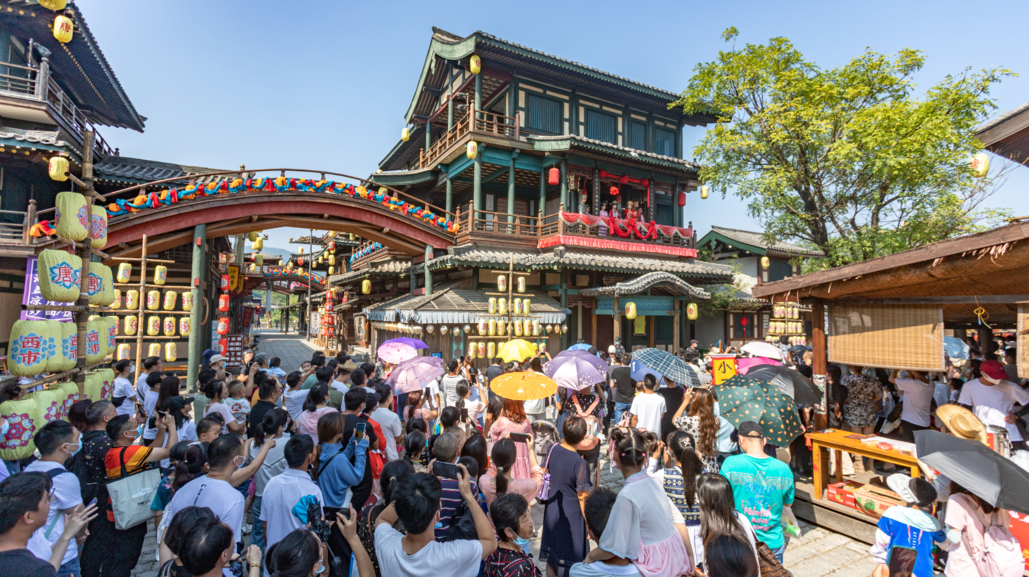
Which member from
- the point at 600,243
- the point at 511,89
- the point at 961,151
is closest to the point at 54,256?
the point at 600,243

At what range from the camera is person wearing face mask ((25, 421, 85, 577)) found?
3074 mm

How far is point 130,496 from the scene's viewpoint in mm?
3562

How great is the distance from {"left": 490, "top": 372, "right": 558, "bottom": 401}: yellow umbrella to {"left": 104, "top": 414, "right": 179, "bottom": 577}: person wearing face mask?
10.2ft

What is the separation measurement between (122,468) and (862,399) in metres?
9.23

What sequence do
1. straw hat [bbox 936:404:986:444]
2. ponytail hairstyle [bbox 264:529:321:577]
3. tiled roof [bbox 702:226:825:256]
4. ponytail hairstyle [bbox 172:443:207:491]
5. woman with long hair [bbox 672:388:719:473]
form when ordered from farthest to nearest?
tiled roof [bbox 702:226:825:256], woman with long hair [bbox 672:388:719:473], straw hat [bbox 936:404:986:444], ponytail hairstyle [bbox 172:443:207:491], ponytail hairstyle [bbox 264:529:321:577]

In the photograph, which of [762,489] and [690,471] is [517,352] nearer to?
[690,471]

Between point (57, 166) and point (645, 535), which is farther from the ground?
point (57, 166)

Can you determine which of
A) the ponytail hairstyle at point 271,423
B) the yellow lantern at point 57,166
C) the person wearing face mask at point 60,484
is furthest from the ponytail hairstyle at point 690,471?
the yellow lantern at point 57,166

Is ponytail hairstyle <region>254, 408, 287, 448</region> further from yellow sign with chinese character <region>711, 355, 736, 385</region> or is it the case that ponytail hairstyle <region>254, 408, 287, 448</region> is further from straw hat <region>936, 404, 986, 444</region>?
yellow sign with chinese character <region>711, 355, 736, 385</region>

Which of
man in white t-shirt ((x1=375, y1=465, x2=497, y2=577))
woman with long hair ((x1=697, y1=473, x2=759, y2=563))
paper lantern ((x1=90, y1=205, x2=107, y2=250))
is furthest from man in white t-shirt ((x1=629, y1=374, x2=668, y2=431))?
paper lantern ((x1=90, y1=205, x2=107, y2=250))

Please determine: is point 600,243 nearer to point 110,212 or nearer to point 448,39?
point 448,39

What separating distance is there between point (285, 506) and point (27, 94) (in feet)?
55.7

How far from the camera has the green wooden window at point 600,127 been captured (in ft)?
63.7

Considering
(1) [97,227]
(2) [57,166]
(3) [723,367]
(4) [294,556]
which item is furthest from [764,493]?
(2) [57,166]
